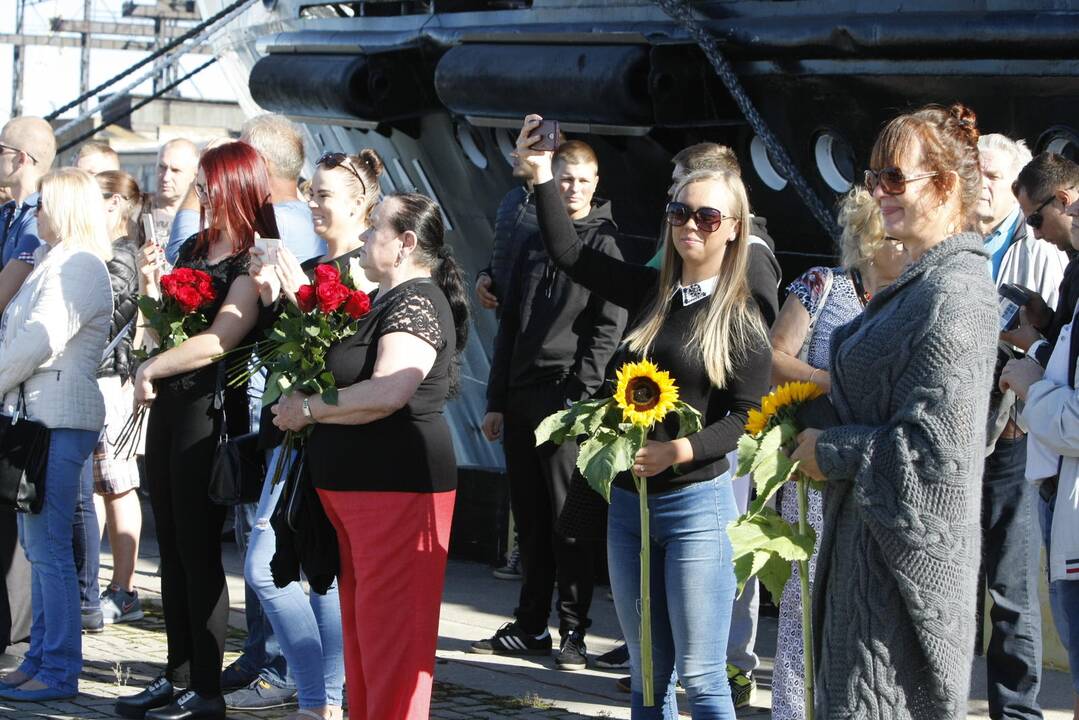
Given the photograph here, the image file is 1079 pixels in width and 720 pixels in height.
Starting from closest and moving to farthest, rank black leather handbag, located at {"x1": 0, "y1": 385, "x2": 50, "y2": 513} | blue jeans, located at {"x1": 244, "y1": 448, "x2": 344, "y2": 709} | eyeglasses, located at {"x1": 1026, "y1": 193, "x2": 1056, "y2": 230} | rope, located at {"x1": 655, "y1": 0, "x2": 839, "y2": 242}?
eyeglasses, located at {"x1": 1026, "y1": 193, "x2": 1056, "y2": 230} → blue jeans, located at {"x1": 244, "y1": 448, "x2": 344, "y2": 709} → black leather handbag, located at {"x1": 0, "y1": 385, "x2": 50, "y2": 513} → rope, located at {"x1": 655, "y1": 0, "x2": 839, "y2": 242}

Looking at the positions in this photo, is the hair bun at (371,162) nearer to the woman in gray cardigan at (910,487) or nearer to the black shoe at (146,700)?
the black shoe at (146,700)

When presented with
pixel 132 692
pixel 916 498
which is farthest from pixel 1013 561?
pixel 132 692

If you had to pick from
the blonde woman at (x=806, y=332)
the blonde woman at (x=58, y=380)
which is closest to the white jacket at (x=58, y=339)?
the blonde woman at (x=58, y=380)

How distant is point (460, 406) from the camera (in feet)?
43.1

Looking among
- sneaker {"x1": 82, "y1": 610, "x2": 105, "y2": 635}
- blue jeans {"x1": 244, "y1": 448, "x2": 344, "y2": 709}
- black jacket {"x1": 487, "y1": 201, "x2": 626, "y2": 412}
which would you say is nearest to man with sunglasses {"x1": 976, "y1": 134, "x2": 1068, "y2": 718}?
black jacket {"x1": 487, "y1": 201, "x2": 626, "y2": 412}

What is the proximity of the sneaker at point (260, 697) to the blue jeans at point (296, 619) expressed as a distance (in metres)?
0.49

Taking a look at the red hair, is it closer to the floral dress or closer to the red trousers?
the red trousers

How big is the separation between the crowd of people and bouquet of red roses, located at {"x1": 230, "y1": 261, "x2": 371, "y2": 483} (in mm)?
43

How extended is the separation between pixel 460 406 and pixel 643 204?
379 cm

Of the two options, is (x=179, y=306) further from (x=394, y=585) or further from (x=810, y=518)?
(x=810, y=518)

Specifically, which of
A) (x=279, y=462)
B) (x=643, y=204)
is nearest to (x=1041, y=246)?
(x=279, y=462)

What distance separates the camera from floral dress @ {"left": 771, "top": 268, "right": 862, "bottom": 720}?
5148mm

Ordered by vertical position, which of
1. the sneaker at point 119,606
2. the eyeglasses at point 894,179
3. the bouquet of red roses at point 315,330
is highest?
the eyeglasses at point 894,179

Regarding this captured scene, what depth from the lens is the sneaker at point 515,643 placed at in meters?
6.75
